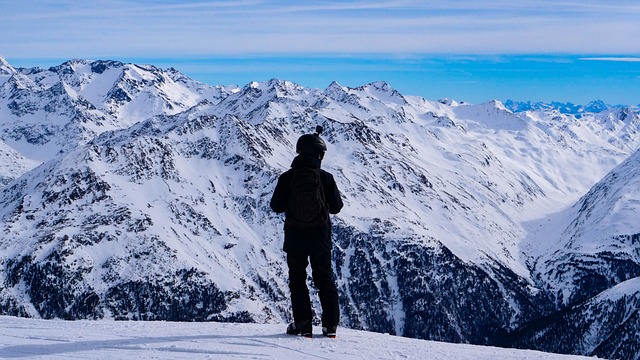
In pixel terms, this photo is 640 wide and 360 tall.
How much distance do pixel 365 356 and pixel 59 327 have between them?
9309 mm

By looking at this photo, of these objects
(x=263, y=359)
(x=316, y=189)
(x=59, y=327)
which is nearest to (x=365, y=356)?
(x=263, y=359)

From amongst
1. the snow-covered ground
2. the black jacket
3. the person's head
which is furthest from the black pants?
the person's head

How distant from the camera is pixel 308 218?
16.0 meters

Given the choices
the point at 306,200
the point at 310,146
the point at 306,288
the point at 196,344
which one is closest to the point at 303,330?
the point at 306,288

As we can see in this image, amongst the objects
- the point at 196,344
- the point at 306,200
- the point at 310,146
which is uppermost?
the point at 310,146

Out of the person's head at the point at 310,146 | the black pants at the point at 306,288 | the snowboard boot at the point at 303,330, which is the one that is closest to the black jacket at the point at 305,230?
the person's head at the point at 310,146

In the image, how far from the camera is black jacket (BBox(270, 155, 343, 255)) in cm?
1611

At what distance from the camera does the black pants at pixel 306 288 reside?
16.4 metres

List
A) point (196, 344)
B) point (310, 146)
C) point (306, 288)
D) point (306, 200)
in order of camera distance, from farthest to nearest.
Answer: point (306, 288) < point (310, 146) < point (306, 200) < point (196, 344)

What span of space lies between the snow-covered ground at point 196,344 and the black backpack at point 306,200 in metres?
3.25

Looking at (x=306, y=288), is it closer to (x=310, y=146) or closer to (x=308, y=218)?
(x=308, y=218)

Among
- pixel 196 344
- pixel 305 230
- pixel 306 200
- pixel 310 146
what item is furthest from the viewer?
pixel 305 230

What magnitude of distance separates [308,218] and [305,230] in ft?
1.41

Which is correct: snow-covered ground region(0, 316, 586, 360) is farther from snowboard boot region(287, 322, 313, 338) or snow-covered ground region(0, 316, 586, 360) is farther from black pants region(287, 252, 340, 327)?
black pants region(287, 252, 340, 327)
